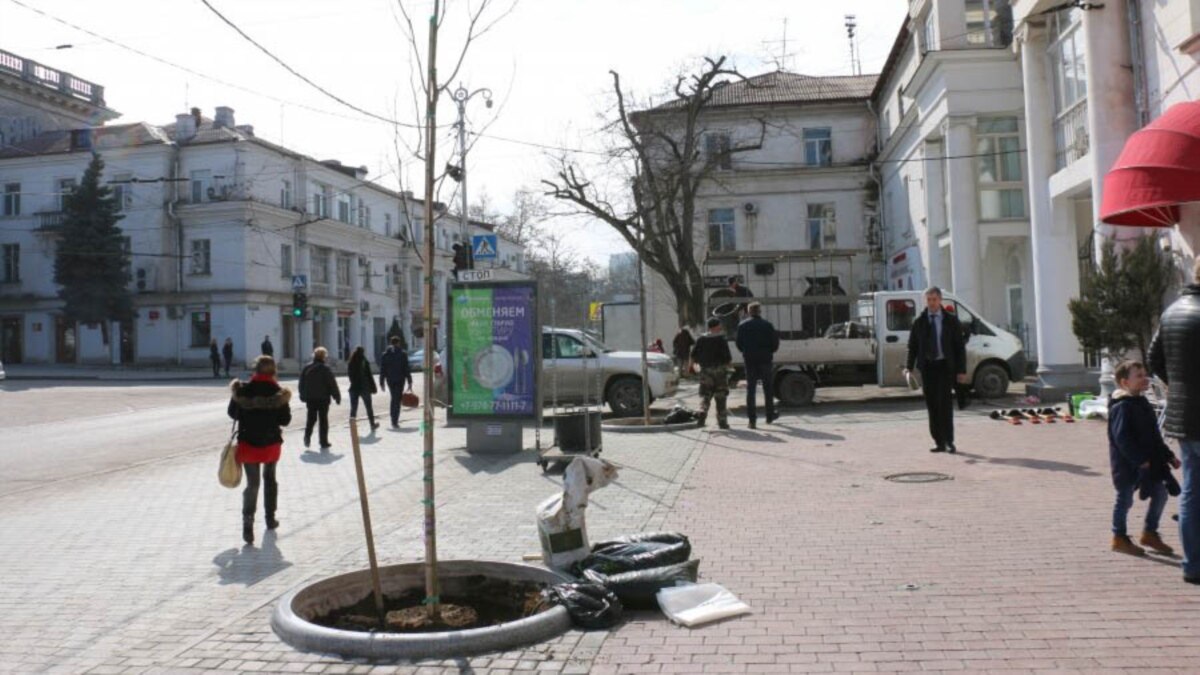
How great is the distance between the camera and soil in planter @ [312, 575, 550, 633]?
4930mm

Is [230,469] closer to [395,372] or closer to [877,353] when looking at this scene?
[395,372]

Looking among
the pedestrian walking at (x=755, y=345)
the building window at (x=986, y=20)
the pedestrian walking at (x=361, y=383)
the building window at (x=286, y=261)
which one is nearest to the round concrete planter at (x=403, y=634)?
the pedestrian walking at (x=755, y=345)

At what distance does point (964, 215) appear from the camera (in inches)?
975

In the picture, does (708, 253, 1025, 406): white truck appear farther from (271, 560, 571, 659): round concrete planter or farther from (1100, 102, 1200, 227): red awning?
(271, 560, 571, 659): round concrete planter

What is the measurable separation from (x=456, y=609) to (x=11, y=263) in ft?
187

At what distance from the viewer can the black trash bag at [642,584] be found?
5.11 metres

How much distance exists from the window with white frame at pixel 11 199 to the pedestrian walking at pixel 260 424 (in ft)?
176

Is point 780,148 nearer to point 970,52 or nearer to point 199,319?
point 970,52

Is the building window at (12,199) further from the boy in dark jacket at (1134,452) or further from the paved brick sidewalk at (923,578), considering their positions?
the boy in dark jacket at (1134,452)

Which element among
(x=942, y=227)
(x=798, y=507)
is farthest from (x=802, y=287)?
(x=798, y=507)

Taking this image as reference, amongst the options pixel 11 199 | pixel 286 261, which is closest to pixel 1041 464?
pixel 286 261

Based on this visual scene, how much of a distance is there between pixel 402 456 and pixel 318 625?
8.11 meters

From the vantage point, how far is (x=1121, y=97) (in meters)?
13.8

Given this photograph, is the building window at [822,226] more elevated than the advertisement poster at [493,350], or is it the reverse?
the building window at [822,226]
